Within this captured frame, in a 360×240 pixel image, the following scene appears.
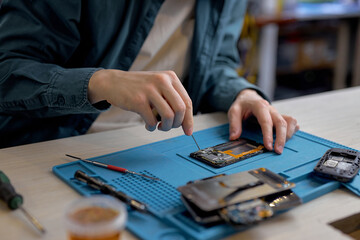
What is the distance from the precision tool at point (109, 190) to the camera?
629mm

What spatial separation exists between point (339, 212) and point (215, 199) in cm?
22

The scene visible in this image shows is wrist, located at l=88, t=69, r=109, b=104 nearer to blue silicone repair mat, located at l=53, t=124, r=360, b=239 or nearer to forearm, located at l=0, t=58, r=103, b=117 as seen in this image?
forearm, located at l=0, t=58, r=103, b=117

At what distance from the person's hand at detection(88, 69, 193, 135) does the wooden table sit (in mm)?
169

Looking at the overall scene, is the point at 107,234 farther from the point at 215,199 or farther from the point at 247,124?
the point at 247,124

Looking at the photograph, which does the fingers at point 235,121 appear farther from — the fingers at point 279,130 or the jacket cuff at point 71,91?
the jacket cuff at point 71,91

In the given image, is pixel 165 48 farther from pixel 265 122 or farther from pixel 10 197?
pixel 10 197

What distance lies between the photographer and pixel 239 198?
603mm

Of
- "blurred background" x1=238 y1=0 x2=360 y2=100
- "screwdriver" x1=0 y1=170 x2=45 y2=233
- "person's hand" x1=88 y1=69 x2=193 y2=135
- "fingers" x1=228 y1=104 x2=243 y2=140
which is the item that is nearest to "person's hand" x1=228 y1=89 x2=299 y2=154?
"fingers" x1=228 y1=104 x2=243 y2=140

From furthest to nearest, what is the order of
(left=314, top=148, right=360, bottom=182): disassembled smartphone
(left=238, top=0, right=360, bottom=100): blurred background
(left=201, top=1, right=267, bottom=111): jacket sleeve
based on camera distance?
(left=238, top=0, right=360, bottom=100): blurred background → (left=201, top=1, right=267, bottom=111): jacket sleeve → (left=314, top=148, right=360, bottom=182): disassembled smartphone

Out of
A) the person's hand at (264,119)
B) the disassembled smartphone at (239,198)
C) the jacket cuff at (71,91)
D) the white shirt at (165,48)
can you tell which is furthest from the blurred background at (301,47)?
the disassembled smartphone at (239,198)

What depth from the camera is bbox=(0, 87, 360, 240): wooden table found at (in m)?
0.59

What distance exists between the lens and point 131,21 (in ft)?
3.57

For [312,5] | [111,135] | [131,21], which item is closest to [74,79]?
[111,135]

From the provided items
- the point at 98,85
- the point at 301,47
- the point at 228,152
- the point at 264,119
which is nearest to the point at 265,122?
the point at 264,119
